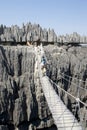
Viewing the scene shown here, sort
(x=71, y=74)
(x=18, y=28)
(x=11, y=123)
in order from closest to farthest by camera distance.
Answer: (x=11, y=123), (x=71, y=74), (x=18, y=28)

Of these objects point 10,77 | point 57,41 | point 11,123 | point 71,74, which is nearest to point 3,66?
point 10,77

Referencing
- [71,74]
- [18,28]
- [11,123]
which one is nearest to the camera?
[11,123]

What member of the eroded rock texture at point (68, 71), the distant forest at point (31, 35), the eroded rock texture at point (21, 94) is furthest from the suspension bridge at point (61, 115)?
the distant forest at point (31, 35)

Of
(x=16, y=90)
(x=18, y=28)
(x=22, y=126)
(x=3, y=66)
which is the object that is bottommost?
(x=22, y=126)

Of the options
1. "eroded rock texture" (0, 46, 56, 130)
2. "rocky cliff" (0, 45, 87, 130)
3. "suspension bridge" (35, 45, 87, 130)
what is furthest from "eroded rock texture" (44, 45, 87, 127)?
"suspension bridge" (35, 45, 87, 130)

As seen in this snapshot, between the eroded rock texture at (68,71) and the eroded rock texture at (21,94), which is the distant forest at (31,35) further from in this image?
the eroded rock texture at (21,94)

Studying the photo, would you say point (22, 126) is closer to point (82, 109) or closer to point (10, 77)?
point (10, 77)

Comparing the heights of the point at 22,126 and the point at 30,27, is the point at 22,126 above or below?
below
